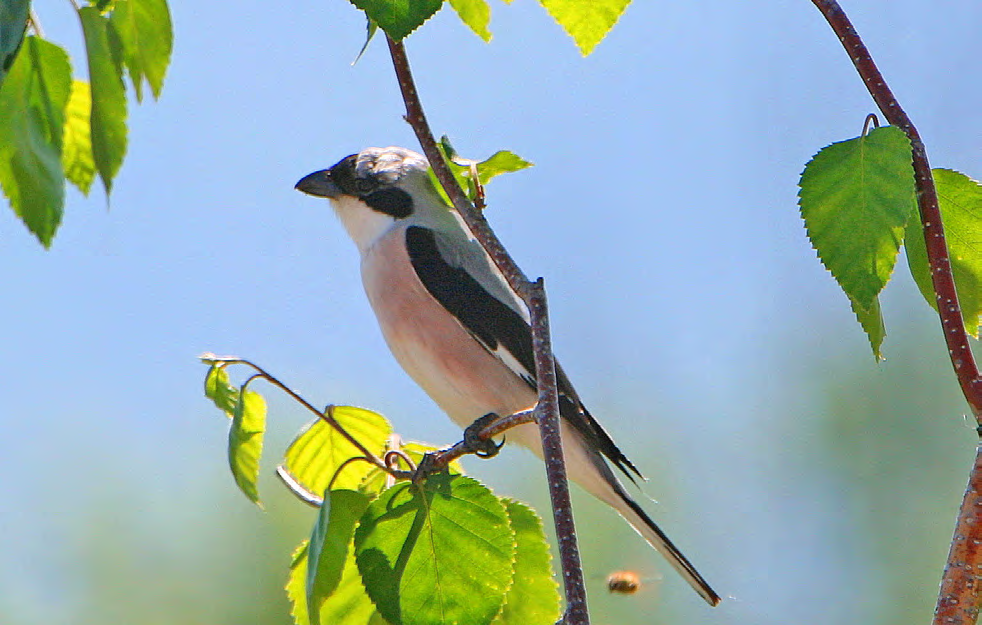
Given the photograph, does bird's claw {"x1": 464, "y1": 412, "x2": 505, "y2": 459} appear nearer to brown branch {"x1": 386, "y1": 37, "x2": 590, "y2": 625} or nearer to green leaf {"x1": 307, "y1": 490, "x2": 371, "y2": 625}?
green leaf {"x1": 307, "y1": 490, "x2": 371, "y2": 625}

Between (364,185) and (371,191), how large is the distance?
29mm

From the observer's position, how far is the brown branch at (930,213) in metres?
0.76

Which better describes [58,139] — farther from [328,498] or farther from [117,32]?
[328,498]

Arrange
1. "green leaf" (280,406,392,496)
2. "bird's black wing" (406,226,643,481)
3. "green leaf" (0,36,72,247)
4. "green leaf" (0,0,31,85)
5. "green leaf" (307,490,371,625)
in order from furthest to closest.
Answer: "bird's black wing" (406,226,643,481) < "green leaf" (280,406,392,496) < "green leaf" (307,490,371,625) < "green leaf" (0,36,72,247) < "green leaf" (0,0,31,85)

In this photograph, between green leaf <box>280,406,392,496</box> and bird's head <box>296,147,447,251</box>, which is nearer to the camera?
green leaf <box>280,406,392,496</box>

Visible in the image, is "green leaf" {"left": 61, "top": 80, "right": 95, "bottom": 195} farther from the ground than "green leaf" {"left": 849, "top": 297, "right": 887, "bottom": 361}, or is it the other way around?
"green leaf" {"left": 61, "top": 80, "right": 95, "bottom": 195}

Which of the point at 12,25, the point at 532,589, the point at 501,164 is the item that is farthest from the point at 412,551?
the point at 12,25

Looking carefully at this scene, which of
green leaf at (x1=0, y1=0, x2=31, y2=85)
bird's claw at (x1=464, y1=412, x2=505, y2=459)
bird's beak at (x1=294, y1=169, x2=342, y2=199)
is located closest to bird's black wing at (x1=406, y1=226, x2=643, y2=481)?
bird's beak at (x1=294, y1=169, x2=342, y2=199)

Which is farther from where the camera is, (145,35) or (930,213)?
(145,35)

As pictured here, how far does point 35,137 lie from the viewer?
86 centimetres

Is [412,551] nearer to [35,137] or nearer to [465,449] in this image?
[465,449]

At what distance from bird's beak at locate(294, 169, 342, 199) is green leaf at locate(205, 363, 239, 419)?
1.38 metres

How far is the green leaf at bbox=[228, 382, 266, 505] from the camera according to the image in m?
0.95

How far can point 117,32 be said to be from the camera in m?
0.92
